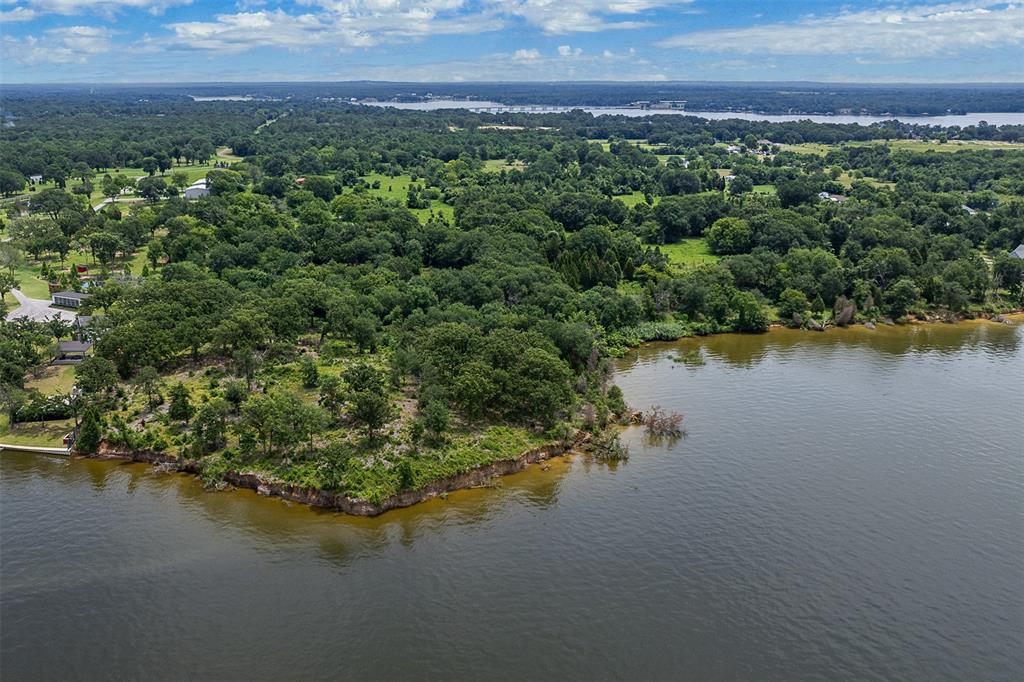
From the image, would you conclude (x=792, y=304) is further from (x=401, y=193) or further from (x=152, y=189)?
(x=152, y=189)

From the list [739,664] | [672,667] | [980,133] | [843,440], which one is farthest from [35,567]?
[980,133]

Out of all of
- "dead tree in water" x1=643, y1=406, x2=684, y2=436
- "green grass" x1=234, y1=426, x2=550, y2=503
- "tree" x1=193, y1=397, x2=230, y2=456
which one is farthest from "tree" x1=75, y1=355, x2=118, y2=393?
"dead tree in water" x1=643, y1=406, x2=684, y2=436

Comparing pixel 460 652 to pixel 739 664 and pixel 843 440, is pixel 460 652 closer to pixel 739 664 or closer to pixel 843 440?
pixel 739 664

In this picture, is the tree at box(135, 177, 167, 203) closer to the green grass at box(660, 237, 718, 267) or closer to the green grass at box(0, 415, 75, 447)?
the green grass at box(0, 415, 75, 447)

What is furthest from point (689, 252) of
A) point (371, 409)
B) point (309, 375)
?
point (371, 409)

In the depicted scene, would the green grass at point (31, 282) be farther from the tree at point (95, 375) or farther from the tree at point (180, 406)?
the tree at point (180, 406)

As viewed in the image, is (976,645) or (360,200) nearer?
(976,645)

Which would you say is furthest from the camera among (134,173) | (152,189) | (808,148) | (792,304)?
(808,148)
